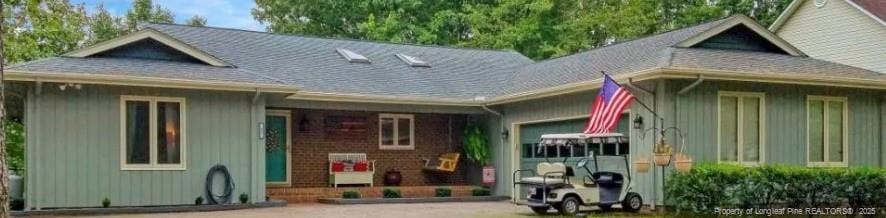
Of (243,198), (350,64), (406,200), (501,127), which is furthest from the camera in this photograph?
(350,64)

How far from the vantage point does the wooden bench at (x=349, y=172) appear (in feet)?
60.0

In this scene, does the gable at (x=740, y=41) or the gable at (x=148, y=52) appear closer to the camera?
the gable at (x=148, y=52)

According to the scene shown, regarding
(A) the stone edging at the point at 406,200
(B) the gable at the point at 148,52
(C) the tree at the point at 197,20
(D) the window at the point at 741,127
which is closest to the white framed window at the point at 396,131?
(A) the stone edging at the point at 406,200

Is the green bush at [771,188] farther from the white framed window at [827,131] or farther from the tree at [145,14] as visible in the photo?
the tree at [145,14]

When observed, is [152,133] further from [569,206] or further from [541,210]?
[569,206]

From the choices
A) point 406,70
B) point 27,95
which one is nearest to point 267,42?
point 406,70

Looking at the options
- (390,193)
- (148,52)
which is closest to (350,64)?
(390,193)

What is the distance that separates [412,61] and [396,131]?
2069 millimetres

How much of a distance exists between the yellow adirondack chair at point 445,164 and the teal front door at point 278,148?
290 cm

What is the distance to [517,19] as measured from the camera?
32906 millimetres

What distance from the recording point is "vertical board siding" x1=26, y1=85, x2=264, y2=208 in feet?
46.0

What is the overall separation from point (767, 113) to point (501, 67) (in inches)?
318

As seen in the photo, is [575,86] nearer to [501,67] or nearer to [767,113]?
[767,113]

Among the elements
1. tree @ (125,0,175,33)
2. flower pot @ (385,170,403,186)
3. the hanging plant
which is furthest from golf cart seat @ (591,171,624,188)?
tree @ (125,0,175,33)
